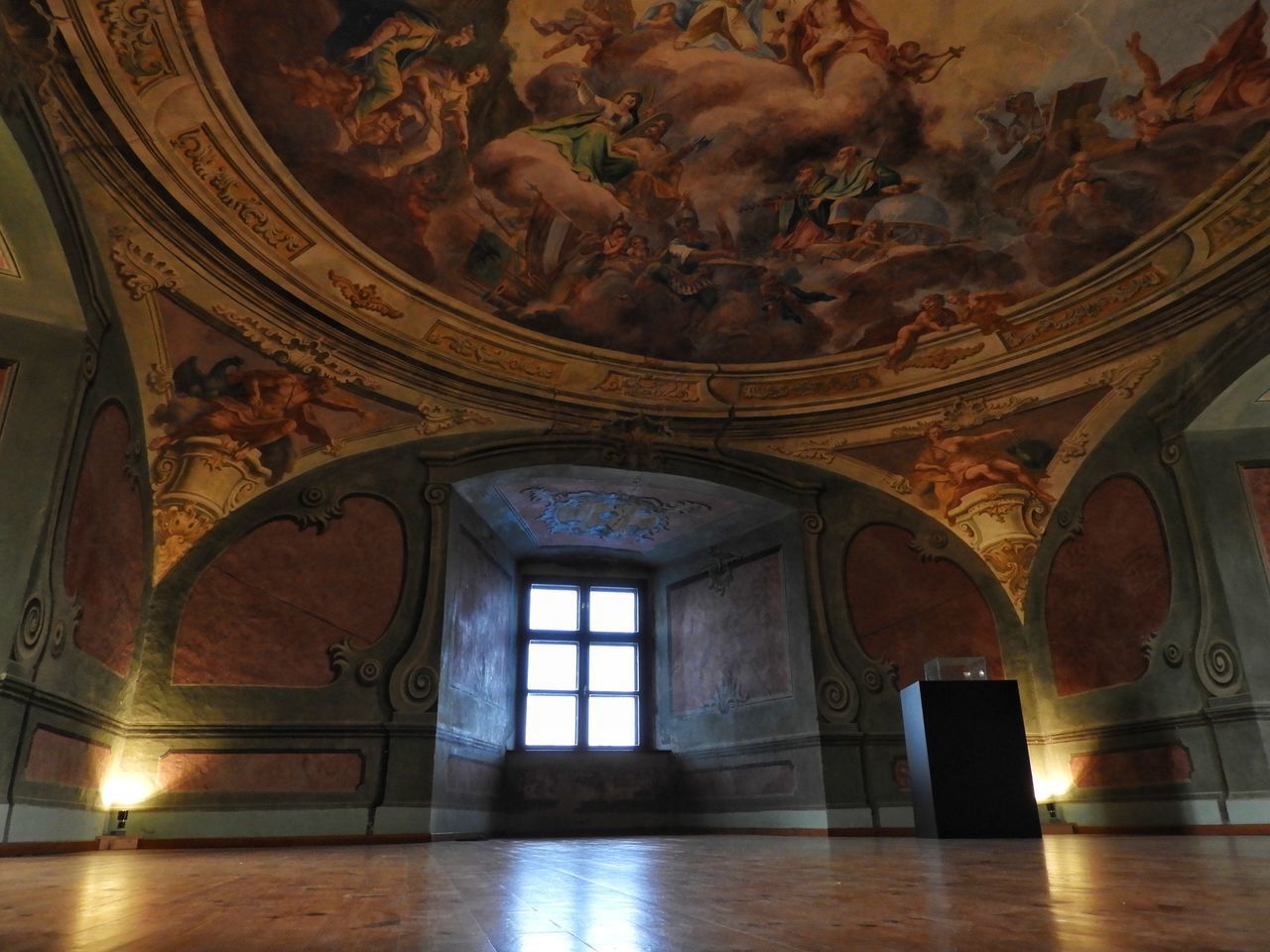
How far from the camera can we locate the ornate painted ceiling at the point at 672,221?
7.53 m

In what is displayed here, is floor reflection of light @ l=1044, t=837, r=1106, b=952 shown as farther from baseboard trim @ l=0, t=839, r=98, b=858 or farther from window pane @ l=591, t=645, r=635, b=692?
window pane @ l=591, t=645, r=635, b=692

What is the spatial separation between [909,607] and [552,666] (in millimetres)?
5627

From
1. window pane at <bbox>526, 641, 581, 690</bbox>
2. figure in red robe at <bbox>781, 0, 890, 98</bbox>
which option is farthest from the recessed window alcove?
figure in red robe at <bbox>781, 0, 890, 98</bbox>

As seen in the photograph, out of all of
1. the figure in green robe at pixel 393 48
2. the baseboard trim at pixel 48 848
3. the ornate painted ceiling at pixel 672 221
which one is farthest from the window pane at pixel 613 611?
the figure in green robe at pixel 393 48

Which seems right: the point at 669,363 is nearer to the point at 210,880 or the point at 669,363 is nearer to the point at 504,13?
the point at 504,13

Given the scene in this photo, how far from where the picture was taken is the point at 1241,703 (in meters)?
8.85

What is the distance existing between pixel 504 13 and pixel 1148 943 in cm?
800

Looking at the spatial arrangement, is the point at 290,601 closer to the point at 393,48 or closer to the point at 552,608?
the point at 552,608

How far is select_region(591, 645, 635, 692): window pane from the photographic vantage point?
1370 cm

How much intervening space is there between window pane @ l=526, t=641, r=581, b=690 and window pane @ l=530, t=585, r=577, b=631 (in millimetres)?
293

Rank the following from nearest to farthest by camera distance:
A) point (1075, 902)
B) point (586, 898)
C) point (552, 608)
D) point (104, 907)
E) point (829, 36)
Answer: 1. point (1075, 902)
2. point (104, 907)
3. point (586, 898)
4. point (829, 36)
5. point (552, 608)

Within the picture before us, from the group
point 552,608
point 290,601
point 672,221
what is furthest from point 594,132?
point 552,608

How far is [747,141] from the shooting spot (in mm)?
9023

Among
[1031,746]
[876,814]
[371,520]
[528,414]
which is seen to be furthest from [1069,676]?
[371,520]
